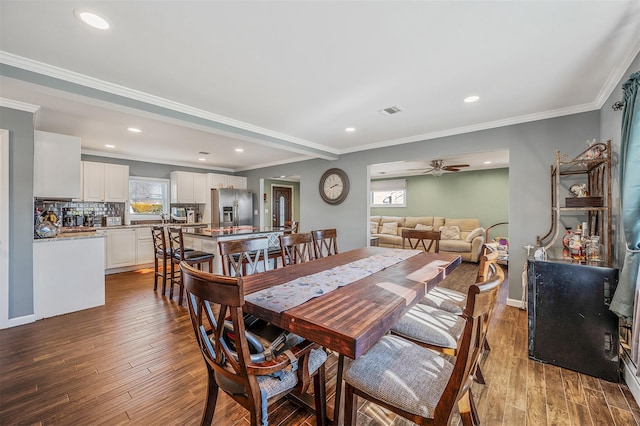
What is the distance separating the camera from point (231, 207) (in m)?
6.55

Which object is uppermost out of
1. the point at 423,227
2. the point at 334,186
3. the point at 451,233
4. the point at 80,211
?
the point at 334,186

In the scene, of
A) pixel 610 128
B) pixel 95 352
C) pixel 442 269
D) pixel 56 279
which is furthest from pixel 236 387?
pixel 610 128

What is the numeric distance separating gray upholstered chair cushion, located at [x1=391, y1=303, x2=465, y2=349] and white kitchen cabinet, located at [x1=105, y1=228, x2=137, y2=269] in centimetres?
538

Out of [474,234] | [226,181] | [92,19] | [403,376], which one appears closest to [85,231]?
[226,181]

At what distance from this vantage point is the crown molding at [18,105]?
2645 mm

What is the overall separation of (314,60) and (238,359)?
2.02 metres

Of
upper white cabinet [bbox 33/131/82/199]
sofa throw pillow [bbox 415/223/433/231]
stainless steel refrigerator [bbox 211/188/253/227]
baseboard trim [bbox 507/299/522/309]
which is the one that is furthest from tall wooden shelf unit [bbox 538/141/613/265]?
stainless steel refrigerator [bbox 211/188/253/227]

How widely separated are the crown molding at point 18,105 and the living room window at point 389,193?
25.2 ft

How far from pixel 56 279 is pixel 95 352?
1.42 metres

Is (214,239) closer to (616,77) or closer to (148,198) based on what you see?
(148,198)

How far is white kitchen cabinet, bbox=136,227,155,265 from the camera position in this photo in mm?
5227

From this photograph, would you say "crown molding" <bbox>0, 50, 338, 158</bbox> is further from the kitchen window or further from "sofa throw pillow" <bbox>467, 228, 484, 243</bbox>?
"sofa throw pillow" <bbox>467, 228, 484, 243</bbox>

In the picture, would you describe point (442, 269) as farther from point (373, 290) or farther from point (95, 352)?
point (95, 352)

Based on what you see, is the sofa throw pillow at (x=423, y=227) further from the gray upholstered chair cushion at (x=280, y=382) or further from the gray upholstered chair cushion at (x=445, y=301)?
the gray upholstered chair cushion at (x=280, y=382)
